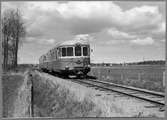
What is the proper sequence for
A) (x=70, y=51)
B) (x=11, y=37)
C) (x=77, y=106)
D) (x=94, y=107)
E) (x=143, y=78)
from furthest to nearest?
(x=143, y=78)
(x=70, y=51)
(x=11, y=37)
(x=77, y=106)
(x=94, y=107)

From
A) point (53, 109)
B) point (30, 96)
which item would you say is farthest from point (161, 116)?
point (30, 96)

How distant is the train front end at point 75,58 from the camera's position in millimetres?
16141

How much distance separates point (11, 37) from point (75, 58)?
6521mm

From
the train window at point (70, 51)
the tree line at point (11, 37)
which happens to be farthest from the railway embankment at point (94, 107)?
the train window at point (70, 51)

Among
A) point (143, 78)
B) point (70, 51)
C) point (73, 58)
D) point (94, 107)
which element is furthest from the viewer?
point (143, 78)

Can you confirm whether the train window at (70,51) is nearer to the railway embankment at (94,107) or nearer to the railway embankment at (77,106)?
the railway embankment at (77,106)

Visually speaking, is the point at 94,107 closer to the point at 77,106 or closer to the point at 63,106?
the point at 77,106

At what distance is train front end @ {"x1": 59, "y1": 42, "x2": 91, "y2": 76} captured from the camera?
16.1 m

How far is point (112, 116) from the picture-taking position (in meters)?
6.61

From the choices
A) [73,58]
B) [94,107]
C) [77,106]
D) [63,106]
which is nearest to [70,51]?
[73,58]

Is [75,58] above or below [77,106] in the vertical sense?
above

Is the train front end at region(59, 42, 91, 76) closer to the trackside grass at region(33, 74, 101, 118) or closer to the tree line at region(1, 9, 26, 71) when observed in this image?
the trackside grass at region(33, 74, 101, 118)

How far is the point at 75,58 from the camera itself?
53.1ft

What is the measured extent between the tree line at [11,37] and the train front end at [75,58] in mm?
6066
